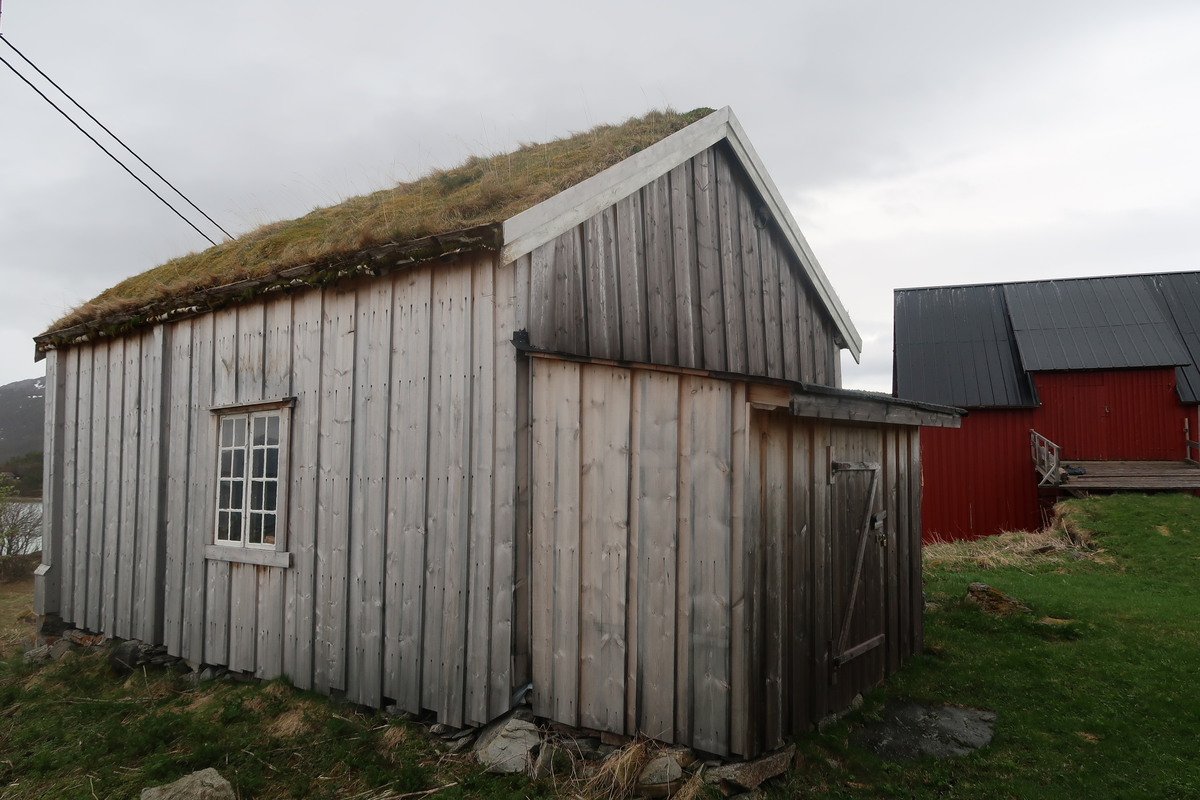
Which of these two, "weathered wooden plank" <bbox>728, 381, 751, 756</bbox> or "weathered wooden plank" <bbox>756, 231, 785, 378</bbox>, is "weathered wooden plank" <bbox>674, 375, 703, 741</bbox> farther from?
A: "weathered wooden plank" <bbox>756, 231, 785, 378</bbox>

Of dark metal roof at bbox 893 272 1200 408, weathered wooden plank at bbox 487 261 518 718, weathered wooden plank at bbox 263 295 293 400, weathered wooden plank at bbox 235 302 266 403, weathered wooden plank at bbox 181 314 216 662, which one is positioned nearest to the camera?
weathered wooden plank at bbox 487 261 518 718

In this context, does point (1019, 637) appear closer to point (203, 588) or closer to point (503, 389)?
point (503, 389)

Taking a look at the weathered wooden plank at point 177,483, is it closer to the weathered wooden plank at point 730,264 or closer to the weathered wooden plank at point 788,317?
the weathered wooden plank at point 730,264

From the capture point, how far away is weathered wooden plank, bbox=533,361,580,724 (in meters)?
4.91

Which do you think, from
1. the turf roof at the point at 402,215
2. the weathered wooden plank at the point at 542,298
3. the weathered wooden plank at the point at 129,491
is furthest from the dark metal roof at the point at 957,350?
the weathered wooden plank at the point at 129,491

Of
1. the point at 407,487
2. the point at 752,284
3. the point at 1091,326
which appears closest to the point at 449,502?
the point at 407,487

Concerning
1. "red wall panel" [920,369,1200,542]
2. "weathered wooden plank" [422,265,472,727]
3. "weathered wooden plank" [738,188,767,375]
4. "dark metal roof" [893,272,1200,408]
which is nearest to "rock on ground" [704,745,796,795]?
"weathered wooden plank" [422,265,472,727]

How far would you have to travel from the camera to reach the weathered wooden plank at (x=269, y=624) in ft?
21.7

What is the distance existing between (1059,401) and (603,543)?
61.5 feet

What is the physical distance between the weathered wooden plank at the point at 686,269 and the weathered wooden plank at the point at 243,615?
4.66 metres

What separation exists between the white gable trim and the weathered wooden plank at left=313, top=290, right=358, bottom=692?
1.99m

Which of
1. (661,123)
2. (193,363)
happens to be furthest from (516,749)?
Answer: (661,123)

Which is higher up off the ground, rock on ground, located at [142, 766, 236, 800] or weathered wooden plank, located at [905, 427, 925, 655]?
weathered wooden plank, located at [905, 427, 925, 655]

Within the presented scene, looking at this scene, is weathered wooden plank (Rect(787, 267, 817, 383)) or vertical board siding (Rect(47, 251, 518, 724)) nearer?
vertical board siding (Rect(47, 251, 518, 724))
